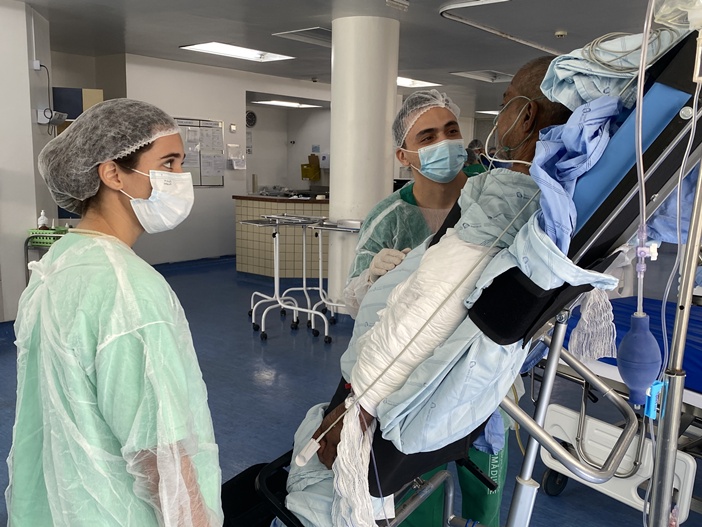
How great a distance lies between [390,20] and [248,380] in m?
3.04

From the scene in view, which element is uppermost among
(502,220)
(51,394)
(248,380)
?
(502,220)

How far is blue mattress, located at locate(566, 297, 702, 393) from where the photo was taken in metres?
2.09

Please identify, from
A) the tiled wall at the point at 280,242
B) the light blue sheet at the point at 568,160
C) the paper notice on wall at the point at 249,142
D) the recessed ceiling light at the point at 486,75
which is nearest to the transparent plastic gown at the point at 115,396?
the light blue sheet at the point at 568,160

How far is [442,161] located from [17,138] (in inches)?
160

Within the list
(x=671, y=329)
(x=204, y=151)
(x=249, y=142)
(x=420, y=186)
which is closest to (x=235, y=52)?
(x=204, y=151)

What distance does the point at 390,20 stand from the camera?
187 inches

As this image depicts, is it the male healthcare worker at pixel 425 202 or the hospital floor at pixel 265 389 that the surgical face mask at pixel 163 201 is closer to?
the male healthcare worker at pixel 425 202

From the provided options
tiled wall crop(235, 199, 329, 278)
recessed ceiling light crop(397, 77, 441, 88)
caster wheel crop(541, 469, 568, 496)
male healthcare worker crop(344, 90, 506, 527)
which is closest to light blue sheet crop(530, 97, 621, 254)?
male healthcare worker crop(344, 90, 506, 527)

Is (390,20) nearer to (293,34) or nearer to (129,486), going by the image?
(293,34)

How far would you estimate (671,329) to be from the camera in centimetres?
246

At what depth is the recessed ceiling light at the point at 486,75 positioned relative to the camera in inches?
311

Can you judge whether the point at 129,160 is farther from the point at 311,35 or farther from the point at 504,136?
the point at 311,35

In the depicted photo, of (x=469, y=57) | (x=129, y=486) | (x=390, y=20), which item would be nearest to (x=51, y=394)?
(x=129, y=486)

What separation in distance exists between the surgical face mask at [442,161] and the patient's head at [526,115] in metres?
0.59
